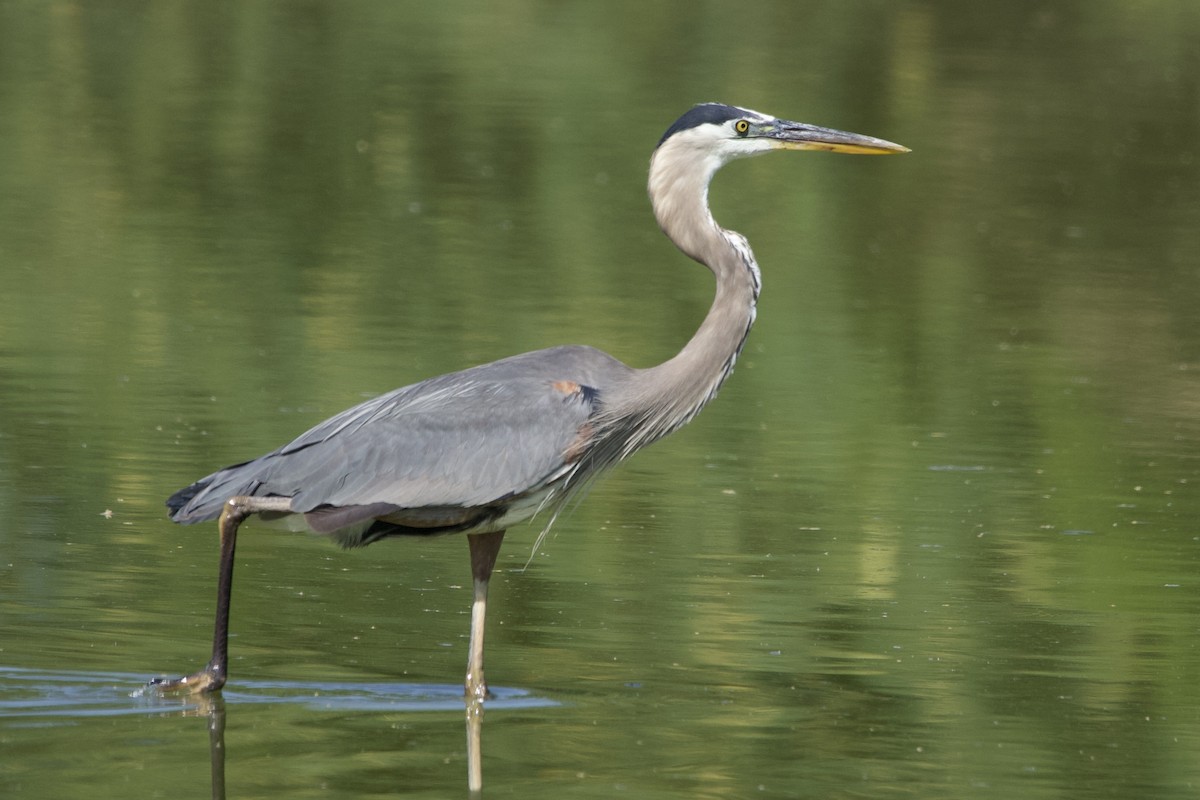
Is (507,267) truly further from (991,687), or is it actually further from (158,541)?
(991,687)

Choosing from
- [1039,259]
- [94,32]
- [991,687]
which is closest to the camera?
[991,687]

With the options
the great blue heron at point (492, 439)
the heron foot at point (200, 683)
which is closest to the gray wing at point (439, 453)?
the great blue heron at point (492, 439)

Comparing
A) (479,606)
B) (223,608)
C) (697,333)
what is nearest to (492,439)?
(479,606)

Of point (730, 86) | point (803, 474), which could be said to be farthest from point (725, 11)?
point (803, 474)

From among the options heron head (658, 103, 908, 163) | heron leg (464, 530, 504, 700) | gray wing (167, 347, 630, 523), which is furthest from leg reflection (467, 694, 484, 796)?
heron head (658, 103, 908, 163)

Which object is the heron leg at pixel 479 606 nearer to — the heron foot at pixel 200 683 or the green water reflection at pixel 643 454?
the green water reflection at pixel 643 454

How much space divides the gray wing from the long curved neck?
0.24 m

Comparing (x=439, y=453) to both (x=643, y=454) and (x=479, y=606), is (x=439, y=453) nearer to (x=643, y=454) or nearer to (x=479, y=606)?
(x=479, y=606)

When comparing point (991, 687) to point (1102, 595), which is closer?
point (991, 687)

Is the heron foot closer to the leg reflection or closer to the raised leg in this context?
the raised leg

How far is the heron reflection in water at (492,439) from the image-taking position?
698cm

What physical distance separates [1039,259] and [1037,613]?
27.6ft

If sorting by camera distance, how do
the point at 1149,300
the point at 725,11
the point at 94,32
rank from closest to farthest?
the point at 1149,300, the point at 94,32, the point at 725,11

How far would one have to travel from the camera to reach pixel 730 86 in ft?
77.3
